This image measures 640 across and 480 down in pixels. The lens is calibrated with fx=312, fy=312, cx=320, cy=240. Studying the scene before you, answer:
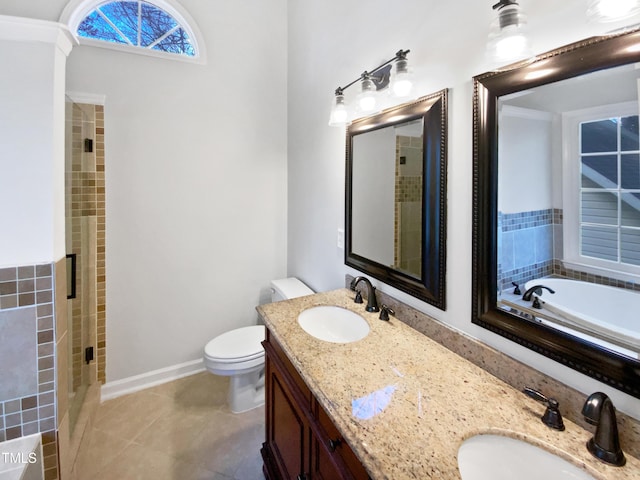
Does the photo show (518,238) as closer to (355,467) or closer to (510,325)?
(510,325)

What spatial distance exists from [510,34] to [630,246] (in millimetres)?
636

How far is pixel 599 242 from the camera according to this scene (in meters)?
0.81

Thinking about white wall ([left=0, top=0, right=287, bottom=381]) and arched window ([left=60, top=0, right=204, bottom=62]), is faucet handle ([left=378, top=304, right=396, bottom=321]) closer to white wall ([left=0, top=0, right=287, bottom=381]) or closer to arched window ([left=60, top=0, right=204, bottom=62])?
white wall ([left=0, top=0, right=287, bottom=381])

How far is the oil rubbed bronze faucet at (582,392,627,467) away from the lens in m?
0.70

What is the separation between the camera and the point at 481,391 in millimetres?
947

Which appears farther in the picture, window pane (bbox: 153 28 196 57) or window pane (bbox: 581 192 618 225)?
window pane (bbox: 153 28 196 57)

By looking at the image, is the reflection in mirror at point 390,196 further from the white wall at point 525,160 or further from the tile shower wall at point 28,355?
the tile shower wall at point 28,355

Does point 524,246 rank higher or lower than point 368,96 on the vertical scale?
lower

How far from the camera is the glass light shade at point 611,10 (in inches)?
26.4

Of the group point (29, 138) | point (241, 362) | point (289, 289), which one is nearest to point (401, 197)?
point (289, 289)

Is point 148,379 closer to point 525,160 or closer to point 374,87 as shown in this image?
point 374,87

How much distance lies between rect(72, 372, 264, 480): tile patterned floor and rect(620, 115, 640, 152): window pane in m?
2.00

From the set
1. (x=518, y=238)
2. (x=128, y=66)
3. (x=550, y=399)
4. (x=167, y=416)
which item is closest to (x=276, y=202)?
(x=128, y=66)

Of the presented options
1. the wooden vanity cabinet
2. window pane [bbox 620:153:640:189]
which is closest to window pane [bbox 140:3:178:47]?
the wooden vanity cabinet
